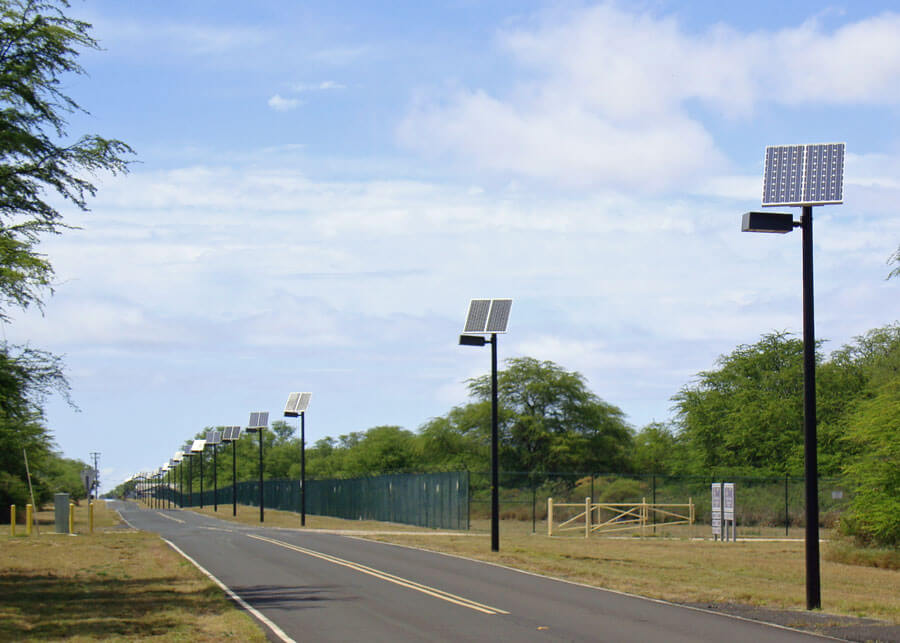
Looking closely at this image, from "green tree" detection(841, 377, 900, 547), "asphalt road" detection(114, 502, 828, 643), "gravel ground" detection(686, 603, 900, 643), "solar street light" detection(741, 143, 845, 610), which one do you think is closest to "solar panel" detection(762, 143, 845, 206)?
"solar street light" detection(741, 143, 845, 610)

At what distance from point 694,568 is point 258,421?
4497cm

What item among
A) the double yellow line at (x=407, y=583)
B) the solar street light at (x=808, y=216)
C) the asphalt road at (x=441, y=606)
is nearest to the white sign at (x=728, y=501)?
the asphalt road at (x=441, y=606)

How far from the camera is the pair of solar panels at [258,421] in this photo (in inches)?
2630

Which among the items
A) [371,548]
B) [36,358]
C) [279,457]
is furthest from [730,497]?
[279,457]

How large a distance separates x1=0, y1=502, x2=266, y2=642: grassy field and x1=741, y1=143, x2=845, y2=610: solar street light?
29.2 ft

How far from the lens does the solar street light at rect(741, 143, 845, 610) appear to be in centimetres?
1698

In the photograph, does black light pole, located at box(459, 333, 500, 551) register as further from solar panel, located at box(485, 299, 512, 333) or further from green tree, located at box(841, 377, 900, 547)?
green tree, located at box(841, 377, 900, 547)

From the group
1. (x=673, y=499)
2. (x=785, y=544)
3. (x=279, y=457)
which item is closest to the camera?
(x=785, y=544)

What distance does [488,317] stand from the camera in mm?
32375

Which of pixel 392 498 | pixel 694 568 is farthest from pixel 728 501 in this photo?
pixel 392 498

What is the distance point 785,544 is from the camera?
38094mm

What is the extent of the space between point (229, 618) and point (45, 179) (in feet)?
30.5

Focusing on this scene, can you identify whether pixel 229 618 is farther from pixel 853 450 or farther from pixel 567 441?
pixel 567 441

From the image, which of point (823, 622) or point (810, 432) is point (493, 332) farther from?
point (823, 622)
